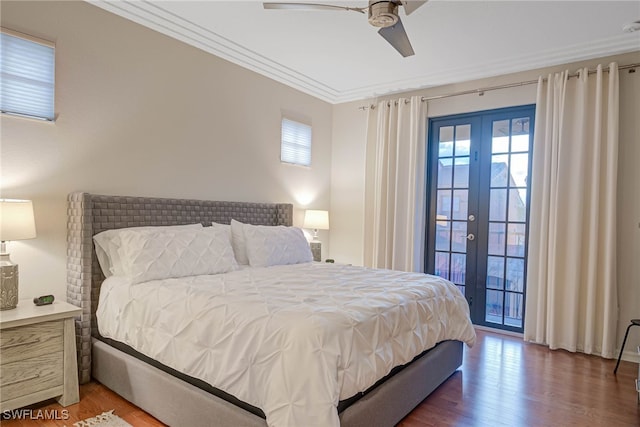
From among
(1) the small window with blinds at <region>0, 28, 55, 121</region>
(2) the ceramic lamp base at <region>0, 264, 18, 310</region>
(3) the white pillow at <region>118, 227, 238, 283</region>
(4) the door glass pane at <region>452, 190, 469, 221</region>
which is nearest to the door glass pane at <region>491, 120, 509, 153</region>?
(4) the door glass pane at <region>452, 190, 469, 221</region>

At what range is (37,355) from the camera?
2.26 meters

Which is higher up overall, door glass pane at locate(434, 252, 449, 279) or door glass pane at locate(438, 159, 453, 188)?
door glass pane at locate(438, 159, 453, 188)

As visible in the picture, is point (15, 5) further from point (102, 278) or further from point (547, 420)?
point (547, 420)

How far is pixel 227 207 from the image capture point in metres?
3.85

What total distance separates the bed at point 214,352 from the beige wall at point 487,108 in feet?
5.61

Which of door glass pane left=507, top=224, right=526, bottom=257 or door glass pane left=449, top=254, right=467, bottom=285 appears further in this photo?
door glass pane left=449, top=254, right=467, bottom=285

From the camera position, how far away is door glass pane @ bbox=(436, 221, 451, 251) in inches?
181

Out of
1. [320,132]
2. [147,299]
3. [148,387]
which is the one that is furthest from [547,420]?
[320,132]

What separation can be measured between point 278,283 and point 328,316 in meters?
0.87

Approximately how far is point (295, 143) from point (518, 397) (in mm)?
3487

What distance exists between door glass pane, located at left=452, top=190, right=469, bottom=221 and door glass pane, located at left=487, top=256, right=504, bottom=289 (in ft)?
1.82

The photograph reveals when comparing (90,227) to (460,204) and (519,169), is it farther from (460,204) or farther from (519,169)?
(519,169)

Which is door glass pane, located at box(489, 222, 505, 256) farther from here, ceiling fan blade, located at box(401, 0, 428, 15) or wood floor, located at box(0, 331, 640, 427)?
ceiling fan blade, located at box(401, 0, 428, 15)

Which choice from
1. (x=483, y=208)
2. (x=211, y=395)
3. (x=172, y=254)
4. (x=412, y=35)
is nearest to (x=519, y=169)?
(x=483, y=208)
